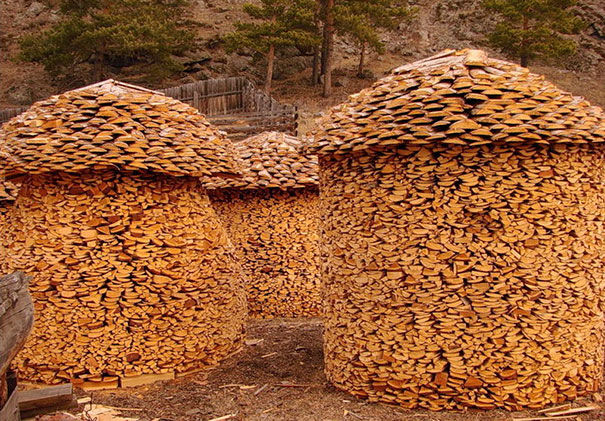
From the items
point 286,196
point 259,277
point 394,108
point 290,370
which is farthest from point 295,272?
point 394,108

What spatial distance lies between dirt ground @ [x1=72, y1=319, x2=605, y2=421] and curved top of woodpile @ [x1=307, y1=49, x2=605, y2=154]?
7.88 feet

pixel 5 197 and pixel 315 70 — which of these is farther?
pixel 315 70

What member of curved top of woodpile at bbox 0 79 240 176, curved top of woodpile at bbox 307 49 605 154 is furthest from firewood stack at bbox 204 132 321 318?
curved top of woodpile at bbox 307 49 605 154

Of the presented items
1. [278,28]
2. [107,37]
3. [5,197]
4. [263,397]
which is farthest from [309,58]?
[263,397]

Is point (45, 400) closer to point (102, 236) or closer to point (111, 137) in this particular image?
point (102, 236)

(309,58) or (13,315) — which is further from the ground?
(309,58)

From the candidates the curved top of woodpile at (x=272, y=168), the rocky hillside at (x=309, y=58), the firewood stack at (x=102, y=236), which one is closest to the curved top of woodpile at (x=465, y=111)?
the firewood stack at (x=102, y=236)

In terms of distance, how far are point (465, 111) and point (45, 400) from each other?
162 inches

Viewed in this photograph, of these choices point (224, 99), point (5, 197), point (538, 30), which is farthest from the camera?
point (224, 99)

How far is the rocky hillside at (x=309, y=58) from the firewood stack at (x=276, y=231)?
40.1ft

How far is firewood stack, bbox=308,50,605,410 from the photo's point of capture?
439cm

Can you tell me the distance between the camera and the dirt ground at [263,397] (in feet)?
15.2

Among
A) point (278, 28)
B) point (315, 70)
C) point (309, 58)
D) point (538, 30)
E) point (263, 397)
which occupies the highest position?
point (309, 58)

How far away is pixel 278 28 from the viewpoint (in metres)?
22.2
